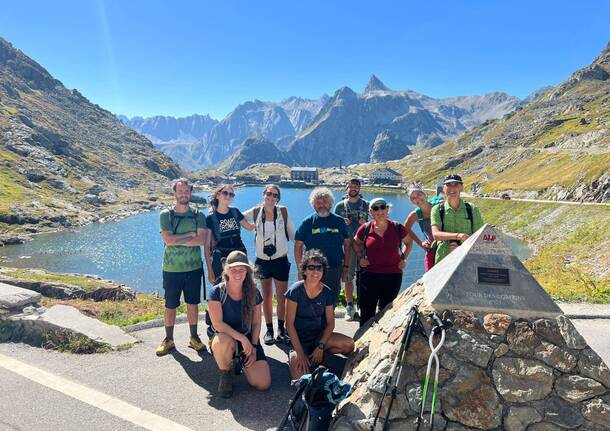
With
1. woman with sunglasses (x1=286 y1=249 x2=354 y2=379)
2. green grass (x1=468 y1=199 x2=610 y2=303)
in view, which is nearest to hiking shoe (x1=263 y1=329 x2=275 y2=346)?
woman with sunglasses (x1=286 y1=249 x2=354 y2=379)

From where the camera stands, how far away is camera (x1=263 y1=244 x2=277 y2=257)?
356 inches

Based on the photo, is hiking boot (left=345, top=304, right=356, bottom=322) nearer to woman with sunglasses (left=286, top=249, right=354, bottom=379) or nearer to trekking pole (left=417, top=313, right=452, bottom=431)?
woman with sunglasses (left=286, top=249, right=354, bottom=379)

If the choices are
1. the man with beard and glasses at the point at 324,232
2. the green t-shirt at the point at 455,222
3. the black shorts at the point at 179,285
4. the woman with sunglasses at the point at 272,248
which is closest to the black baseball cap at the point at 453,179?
the green t-shirt at the point at 455,222

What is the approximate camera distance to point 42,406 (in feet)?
21.6

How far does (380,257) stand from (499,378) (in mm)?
3310

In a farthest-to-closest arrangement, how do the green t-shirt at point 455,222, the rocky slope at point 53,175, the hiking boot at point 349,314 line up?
the rocky slope at point 53,175 < the hiking boot at point 349,314 < the green t-shirt at point 455,222

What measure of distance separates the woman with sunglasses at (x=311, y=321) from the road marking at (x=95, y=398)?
6.99ft

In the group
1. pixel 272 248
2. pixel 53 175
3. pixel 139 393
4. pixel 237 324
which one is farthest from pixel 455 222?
pixel 53 175

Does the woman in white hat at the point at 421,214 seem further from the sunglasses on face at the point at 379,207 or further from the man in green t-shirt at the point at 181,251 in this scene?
the man in green t-shirt at the point at 181,251

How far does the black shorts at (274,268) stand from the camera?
9.13 m

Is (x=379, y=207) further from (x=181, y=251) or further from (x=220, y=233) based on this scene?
(x=181, y=251)

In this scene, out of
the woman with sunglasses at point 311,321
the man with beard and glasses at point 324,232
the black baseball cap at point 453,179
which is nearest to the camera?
the woman with sunglasses at point 311,321

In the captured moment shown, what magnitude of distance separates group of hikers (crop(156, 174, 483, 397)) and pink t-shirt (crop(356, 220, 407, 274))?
2 centimetres

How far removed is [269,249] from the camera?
9.06 meters
